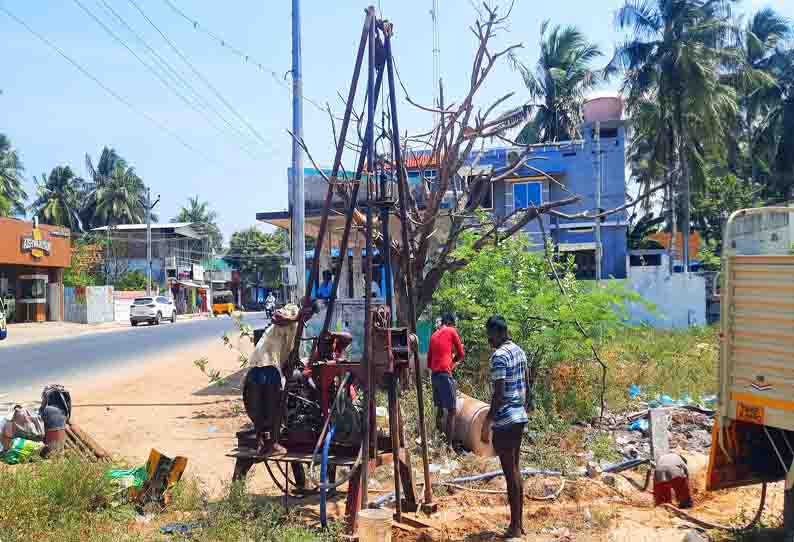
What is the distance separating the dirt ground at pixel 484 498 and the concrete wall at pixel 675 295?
18.4 meters

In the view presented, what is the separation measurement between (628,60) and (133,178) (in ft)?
146

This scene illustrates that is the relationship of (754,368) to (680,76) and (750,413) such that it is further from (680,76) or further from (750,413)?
(680,76)

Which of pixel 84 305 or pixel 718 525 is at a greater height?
pixel 84 305

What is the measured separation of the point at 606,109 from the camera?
32.2m

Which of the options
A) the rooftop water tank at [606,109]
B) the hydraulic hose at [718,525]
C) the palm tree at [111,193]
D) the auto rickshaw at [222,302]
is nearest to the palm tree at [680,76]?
the rooftop water tank at [606,109]

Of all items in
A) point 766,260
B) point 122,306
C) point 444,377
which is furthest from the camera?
point 122,306

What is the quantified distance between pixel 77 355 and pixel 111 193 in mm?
42773

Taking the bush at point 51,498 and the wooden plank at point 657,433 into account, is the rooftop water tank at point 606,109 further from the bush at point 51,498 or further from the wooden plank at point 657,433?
the bush at point 51,498

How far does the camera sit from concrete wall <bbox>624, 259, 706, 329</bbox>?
82.3 ft

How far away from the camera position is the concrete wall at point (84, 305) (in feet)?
127

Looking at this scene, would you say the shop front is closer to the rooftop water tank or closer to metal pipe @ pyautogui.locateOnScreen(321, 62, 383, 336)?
the rooftop water tank

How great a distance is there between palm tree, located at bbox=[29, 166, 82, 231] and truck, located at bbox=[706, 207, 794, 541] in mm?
58880

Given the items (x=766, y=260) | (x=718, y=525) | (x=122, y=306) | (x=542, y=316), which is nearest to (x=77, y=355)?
(x=542, y=316)

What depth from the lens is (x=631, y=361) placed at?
47.5ft
